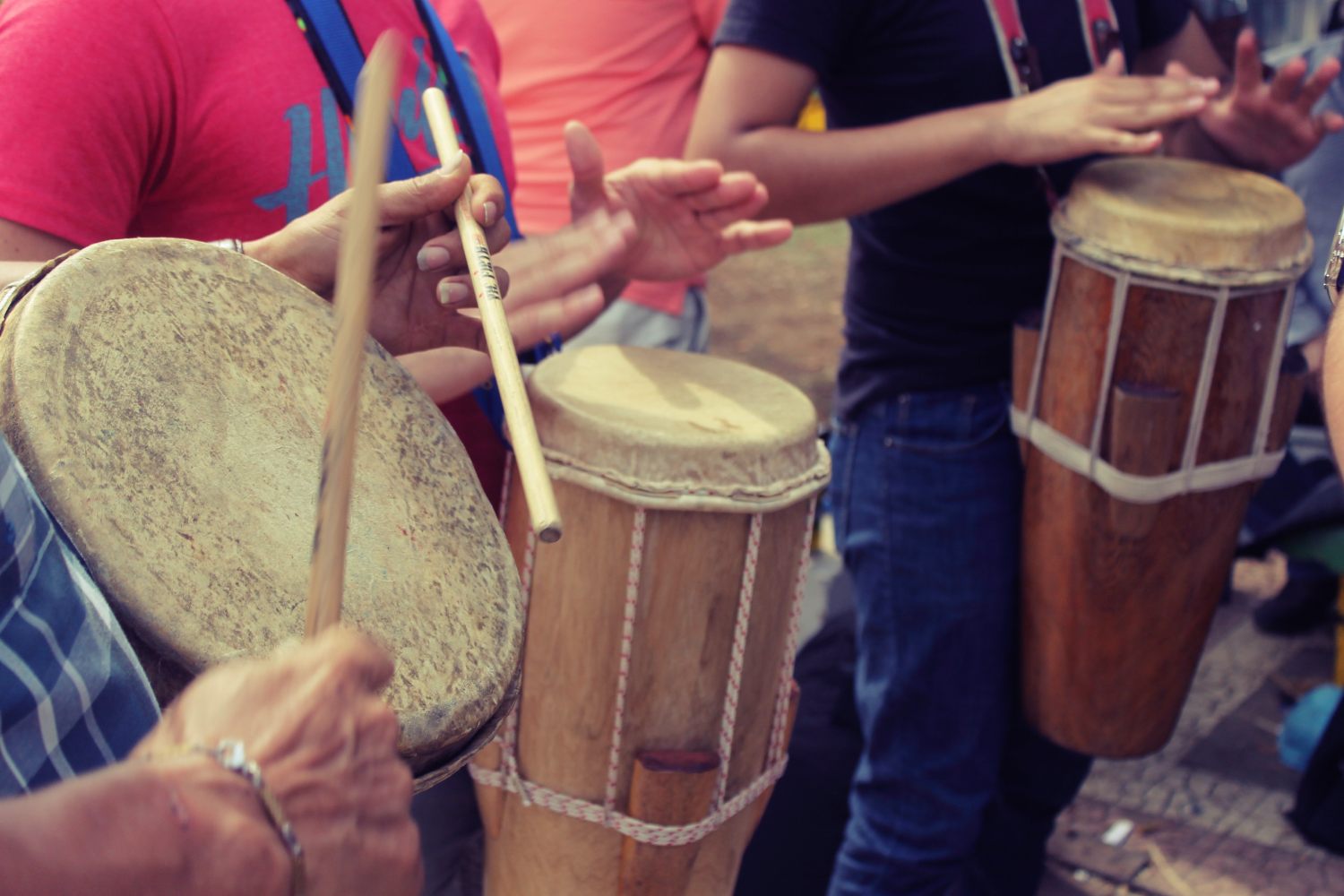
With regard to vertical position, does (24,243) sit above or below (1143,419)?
above

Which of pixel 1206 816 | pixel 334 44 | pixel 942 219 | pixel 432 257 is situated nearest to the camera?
pixel 432 257

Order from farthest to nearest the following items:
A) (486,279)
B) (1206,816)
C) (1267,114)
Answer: (1206,816) < (1267,114) < (486,279)

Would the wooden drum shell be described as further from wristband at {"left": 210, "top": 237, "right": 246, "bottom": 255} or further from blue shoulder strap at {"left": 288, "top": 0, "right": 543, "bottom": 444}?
wristband at {"left": 210, "top": 237, "right": 246, "bottom": 255}

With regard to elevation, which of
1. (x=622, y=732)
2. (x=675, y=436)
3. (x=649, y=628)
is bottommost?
(x=622, y=732)

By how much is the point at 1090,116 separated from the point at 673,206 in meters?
0.51

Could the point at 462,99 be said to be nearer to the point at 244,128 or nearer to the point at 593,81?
the point at 244,128

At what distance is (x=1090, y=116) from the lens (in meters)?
1.58

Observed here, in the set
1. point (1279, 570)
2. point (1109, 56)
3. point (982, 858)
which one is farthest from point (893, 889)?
point (1279, 570)

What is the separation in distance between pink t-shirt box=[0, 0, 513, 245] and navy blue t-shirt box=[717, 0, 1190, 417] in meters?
0.59

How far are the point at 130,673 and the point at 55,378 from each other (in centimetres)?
19

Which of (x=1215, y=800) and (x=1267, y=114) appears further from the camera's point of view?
(x=1215, y=800)

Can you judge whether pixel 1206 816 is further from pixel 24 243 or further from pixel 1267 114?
pixel 24 243

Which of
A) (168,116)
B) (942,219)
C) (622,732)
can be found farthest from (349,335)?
(942,219)

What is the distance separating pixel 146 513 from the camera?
821 mm
